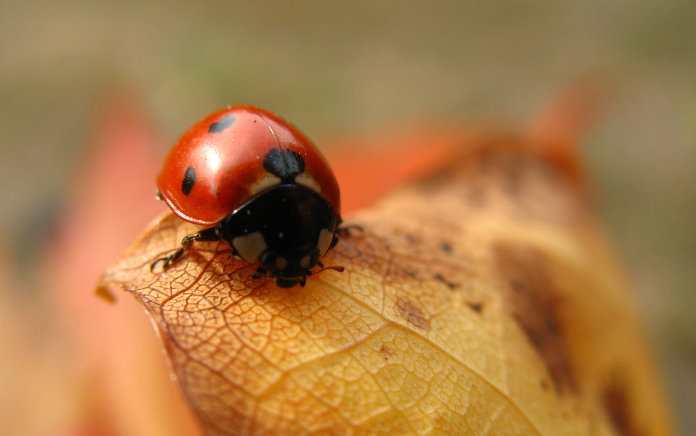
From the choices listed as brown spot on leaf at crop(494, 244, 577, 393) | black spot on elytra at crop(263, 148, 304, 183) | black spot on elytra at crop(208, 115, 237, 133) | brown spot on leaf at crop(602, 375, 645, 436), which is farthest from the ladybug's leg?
brown spot on leaf at crop(602, 375, 645, 436)

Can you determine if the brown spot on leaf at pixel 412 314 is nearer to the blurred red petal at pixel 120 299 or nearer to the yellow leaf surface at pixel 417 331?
the yellow leaf surface at pixel 417 331

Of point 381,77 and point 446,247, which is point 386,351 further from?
point 381,77

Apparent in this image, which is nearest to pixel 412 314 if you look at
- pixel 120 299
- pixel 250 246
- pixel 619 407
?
pixel 250 246

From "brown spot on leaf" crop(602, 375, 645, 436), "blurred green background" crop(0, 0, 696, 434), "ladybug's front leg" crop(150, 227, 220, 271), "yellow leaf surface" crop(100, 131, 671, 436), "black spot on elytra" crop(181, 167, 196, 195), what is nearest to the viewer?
"yellow leaf surface" crop(100, 131, 671, 436)

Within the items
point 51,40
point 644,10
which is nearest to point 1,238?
point 51,40

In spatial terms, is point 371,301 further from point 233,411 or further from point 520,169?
point 520,169

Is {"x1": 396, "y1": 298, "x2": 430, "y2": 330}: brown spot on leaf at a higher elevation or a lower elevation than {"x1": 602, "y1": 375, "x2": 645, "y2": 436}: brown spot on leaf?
lower

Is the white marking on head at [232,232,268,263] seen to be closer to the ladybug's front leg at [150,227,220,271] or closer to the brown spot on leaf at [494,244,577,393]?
the ladybug's front leg at [150,227,220,271]
